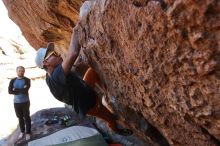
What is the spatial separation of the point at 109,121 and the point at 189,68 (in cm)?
349

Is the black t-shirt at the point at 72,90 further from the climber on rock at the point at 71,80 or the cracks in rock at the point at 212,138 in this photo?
the cracks in rock at the point at 212,138

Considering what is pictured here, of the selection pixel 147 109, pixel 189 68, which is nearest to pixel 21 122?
pixel 147 109

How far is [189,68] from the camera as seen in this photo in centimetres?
266

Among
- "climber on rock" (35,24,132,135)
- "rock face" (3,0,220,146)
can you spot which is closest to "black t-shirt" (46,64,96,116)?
"climber on rock" (35,24,132,135)

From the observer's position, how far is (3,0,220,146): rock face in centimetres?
241

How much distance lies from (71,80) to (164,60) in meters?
2.24

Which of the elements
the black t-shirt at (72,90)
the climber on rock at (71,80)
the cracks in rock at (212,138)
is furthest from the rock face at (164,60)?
the black t-shirt at (72,90)

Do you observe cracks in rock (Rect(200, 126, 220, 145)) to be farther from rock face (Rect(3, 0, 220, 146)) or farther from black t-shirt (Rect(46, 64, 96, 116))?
black t-shirt (Rect(46, 64, 96, 116))

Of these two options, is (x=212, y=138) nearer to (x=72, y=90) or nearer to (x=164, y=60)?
(x=164, y=60)

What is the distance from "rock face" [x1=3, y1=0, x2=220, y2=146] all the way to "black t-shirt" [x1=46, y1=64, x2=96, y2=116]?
0.47 metres

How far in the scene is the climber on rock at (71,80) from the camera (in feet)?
15.0

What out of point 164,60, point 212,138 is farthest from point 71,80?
point 212,138

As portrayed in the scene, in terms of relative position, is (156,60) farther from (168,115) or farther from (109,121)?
(109,121)

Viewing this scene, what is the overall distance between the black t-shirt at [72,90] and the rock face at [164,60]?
47 centimetres
